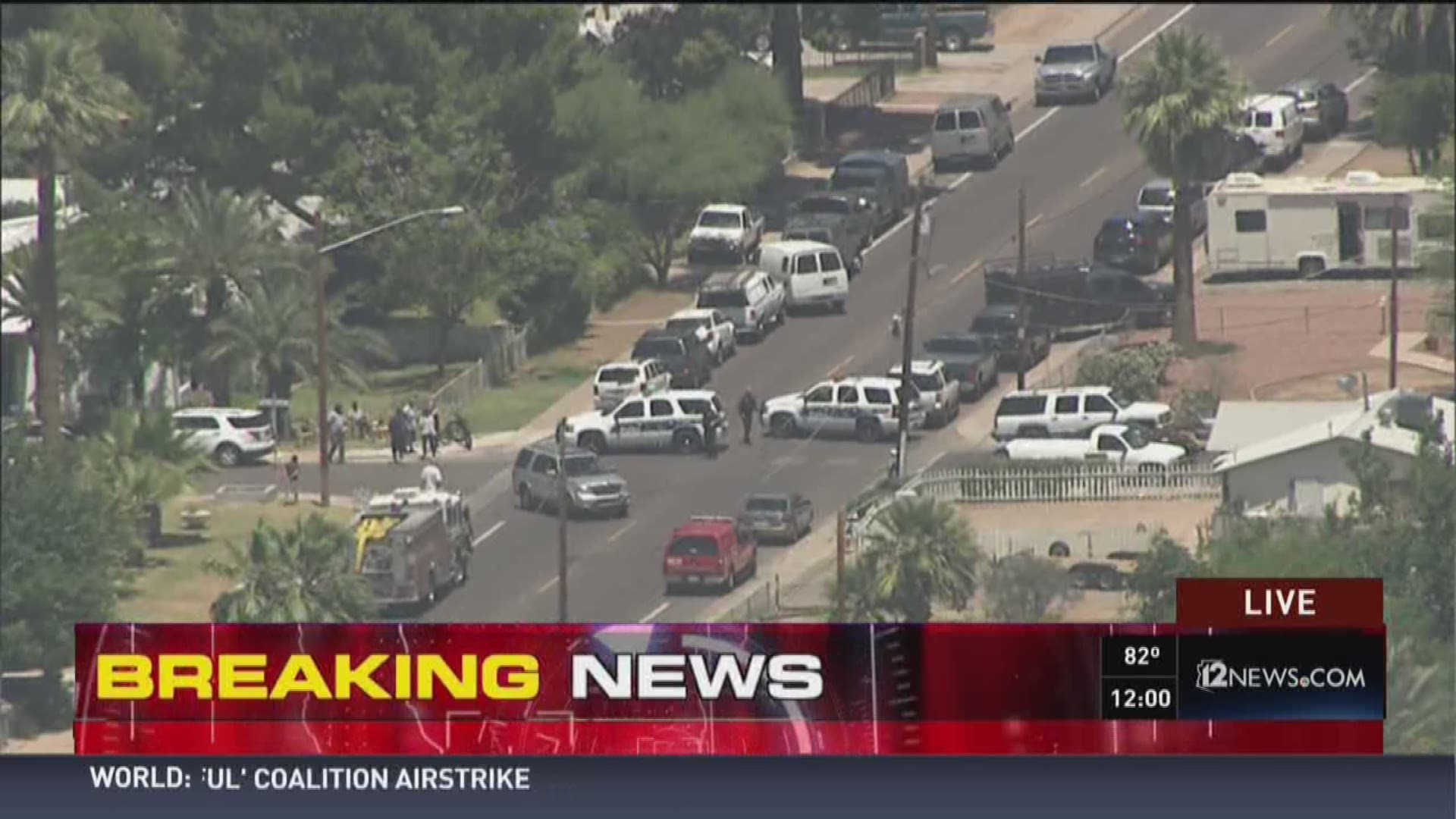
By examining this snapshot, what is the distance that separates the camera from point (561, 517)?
12250 centimetres

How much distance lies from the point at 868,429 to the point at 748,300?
11511 mm

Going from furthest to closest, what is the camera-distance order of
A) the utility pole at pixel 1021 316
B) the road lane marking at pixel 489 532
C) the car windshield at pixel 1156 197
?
the car windshield at pixel 1156 197 → the utility pole at pixel 1021 316 → the road lane marking at pixel 489 532

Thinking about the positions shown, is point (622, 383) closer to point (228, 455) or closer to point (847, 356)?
point (847, 356)

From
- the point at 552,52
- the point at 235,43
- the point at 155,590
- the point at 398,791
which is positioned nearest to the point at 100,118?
the point at 235,43

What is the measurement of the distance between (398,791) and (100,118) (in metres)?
83.6

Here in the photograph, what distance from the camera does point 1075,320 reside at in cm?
14575

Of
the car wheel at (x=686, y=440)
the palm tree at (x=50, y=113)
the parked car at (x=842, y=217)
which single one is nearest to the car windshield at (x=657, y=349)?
the car wheel at (x=686, y=440)

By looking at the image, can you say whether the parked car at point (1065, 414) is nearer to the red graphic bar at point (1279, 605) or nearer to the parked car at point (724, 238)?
the parked car at point (724, 238)

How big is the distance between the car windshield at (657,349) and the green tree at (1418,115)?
30.6 metres

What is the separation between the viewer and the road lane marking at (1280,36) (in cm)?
18150

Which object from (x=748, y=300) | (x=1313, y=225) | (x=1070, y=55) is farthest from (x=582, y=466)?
(x=1070, y=55)

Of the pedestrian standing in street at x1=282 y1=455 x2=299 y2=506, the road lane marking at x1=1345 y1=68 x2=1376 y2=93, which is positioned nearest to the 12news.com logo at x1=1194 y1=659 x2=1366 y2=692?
the pedestrian standing in street at x1=282 y1=455 x2=299 y2=506

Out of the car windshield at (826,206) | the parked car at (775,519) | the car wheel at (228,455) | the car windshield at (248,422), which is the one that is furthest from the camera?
the car windshield at (826,206)

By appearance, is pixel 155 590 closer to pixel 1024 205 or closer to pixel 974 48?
pixel 1024 205
